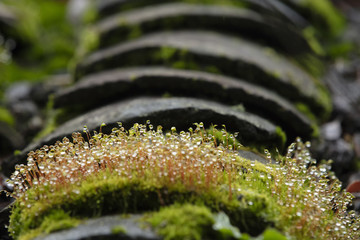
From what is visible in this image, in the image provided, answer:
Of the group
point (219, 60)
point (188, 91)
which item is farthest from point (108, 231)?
point (219, 60)

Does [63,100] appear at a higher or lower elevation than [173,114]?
higher

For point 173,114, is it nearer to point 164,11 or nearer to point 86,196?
point 86,196

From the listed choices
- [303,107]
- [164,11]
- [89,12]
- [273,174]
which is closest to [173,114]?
[273,174]

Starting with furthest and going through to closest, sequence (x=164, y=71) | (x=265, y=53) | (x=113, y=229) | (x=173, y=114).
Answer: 1. (x=265, y=53)
2. (x=164, y=71)
3. (x=173, y=114)
4. (x=113, y=229)

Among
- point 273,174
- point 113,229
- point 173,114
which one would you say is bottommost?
point 113,229

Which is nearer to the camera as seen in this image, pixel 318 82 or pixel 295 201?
pixel 295 201

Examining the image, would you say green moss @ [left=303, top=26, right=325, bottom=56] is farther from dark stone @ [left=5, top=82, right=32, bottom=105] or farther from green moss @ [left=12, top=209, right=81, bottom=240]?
green moss @ [left=12, top=209, right=81, bottom=240]

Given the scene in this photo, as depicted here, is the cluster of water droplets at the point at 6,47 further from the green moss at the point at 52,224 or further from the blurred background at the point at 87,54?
the green moss at the point at 52,224
